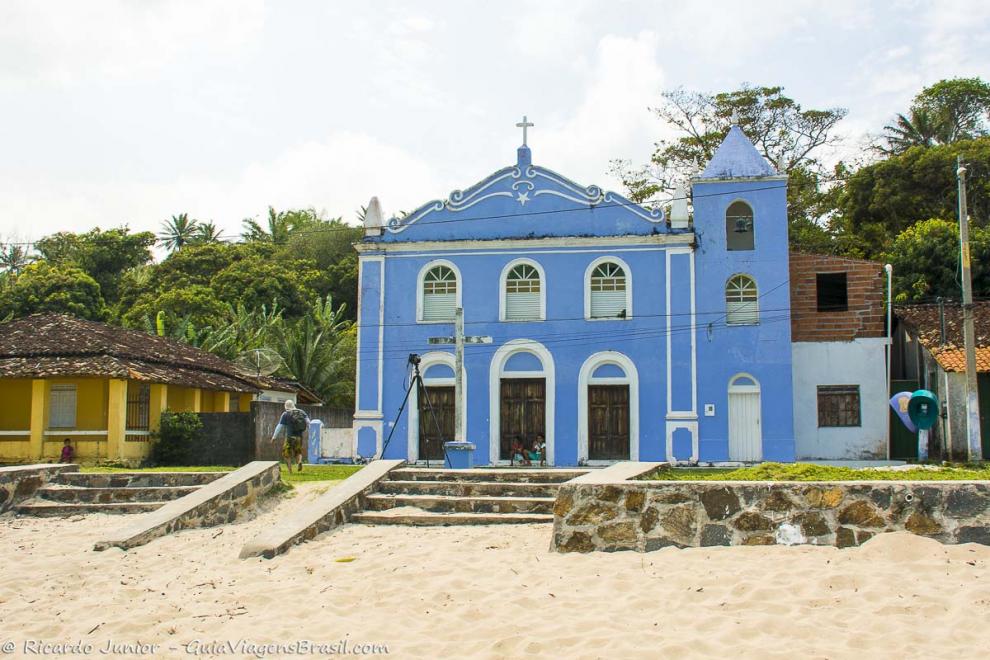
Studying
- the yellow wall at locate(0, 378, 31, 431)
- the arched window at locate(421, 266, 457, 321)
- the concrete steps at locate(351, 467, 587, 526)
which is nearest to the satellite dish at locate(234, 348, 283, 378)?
the arched window at locate(421, 266, 457, 321)

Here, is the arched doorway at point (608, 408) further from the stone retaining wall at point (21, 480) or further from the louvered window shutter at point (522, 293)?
the stone retaining wall at point (21, 480)

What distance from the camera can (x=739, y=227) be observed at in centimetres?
2459

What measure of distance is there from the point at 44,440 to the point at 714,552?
666 inches

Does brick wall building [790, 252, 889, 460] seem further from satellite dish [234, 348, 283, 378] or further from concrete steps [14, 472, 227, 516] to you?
concrete steps [14, 472, 227, 516]

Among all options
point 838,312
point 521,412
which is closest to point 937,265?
point 838,312

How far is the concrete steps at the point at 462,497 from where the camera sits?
425 inches

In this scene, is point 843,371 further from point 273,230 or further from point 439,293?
point 273,230

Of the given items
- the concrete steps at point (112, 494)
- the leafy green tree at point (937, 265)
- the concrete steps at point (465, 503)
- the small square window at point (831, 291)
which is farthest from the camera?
the leafy green tree at point (937, 265)

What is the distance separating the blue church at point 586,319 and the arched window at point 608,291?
0.03 m

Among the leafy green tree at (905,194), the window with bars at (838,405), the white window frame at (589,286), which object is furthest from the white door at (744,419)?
the leafy green tree at (905,194)

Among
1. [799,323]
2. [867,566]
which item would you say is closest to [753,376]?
[799,323]

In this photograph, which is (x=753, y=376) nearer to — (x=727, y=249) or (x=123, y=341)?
(x=727, y=249)

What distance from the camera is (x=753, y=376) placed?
2375 centimetres

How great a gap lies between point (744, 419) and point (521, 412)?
17.6ft
